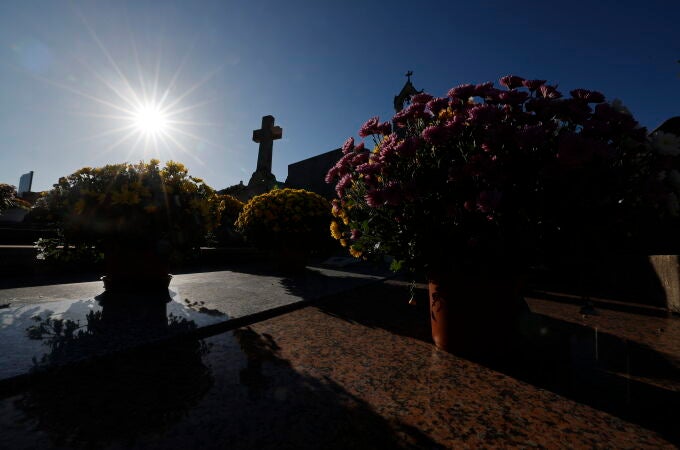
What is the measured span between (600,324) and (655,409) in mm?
1728

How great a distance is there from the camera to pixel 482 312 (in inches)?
70.3

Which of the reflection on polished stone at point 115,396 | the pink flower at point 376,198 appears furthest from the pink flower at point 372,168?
the reflection on polished stone at point 115,396

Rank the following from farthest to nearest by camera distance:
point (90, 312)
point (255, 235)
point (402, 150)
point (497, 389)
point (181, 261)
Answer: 1. point (255, 235)
2. point (181, 261)
3. point (90, 312)
4. point (402, 150)
5. point (497, 389)

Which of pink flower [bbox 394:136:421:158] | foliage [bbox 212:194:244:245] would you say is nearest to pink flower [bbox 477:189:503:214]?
pink flower [bbox 394:136:421:158]

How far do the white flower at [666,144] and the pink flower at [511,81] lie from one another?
78 centimetres

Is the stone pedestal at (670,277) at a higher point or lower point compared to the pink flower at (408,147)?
lower

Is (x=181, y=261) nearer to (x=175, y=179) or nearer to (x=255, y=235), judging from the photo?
(x=175, y=179)

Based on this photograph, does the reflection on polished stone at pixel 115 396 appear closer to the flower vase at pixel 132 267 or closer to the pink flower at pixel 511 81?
the flower vase at pixel 132 267

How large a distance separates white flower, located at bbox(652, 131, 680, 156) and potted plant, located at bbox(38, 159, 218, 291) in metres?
3.45

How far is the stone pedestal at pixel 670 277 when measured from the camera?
3.32 metres

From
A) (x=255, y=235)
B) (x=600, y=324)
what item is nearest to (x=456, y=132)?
(x=600, y=324)

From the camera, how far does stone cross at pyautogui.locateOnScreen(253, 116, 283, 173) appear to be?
1180 centimetres

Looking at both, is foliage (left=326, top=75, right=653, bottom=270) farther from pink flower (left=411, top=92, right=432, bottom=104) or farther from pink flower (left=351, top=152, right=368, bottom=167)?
pink flower (left=351, top=152, right=368, bottom=167)

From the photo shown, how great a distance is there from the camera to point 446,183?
5.90 feet
